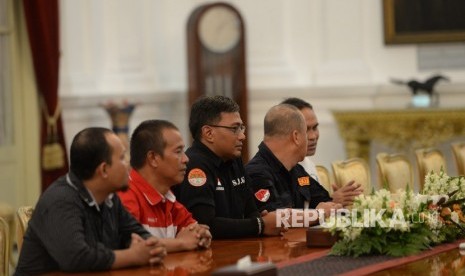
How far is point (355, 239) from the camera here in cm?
432

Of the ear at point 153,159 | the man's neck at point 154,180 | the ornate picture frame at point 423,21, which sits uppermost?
the ornate picture frame at point 423,21

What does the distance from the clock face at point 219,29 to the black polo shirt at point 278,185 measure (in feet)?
16.4

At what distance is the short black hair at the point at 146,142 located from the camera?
4.64 metres

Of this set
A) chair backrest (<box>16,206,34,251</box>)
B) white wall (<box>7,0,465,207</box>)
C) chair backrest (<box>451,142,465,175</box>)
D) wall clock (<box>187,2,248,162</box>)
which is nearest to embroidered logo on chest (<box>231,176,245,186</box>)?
chair backrest (<box>16,206,34,251</box>)

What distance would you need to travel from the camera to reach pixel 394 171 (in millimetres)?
7672

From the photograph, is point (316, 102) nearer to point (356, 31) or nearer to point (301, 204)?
point (356, 31)

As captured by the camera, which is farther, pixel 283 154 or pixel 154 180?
Answer: pixel 283 154

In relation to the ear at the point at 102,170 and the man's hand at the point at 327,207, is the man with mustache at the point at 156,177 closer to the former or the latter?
the ear at the point at 102,170

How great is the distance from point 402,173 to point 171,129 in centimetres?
340

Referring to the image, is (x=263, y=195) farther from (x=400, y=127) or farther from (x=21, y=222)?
(x=400, y=127)

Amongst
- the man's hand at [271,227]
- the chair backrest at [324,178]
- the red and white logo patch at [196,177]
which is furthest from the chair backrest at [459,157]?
the red and white logo patch at [196,177]

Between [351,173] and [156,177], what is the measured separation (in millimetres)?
2847

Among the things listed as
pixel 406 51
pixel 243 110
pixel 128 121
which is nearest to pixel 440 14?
pixel 406 51

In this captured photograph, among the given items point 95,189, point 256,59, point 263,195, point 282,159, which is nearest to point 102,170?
point 95,189
